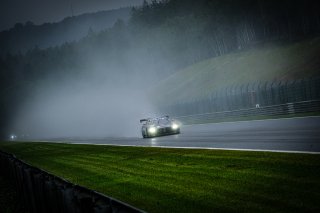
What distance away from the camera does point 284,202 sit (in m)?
7.07

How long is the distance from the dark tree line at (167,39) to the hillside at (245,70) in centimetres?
444

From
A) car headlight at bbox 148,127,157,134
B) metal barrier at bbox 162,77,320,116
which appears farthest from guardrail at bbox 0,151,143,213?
metal barrier at bbox 162,77,320,116

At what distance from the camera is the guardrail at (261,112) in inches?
1151

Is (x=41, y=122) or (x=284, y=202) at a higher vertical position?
(x=41, y=122)

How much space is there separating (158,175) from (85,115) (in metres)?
111

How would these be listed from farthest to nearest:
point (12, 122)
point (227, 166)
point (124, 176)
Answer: point (12, 122) < point (124, 176) < point (227, 166)

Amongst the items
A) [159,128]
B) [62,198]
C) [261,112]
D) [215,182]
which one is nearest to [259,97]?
[261,112]

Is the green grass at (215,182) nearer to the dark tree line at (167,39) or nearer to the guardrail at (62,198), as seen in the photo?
the guardrail at (62,198)

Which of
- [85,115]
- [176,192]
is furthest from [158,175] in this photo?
[85,115]

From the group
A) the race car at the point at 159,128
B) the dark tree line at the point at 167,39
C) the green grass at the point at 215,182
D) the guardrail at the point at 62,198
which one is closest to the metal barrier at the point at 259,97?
the race car at the point at 159,128

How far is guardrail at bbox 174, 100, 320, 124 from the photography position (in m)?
29.2

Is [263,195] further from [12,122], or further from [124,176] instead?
[12,122]

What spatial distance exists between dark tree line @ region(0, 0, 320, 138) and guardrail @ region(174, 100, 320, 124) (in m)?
26.9

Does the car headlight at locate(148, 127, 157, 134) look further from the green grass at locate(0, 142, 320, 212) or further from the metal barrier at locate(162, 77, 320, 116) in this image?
the green grass at locate(0, 142, 320, 212)
